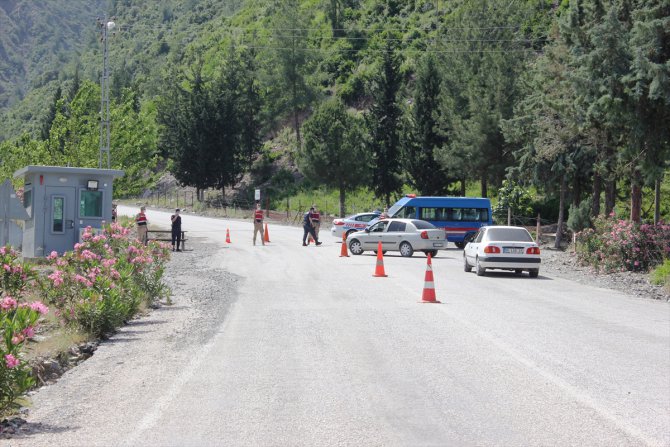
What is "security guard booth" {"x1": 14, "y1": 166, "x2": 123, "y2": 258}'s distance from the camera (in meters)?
27.2

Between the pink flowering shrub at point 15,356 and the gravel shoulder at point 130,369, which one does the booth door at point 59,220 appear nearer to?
the gravel shoulder at point 130,369

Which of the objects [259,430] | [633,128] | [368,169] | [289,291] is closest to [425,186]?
[368,169]

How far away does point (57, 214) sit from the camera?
27.6m

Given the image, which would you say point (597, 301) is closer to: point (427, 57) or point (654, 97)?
point (654, 97)

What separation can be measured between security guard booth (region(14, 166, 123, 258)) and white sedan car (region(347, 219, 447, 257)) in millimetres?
11851

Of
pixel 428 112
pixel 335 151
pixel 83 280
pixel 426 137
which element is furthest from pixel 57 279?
pixel 335 151

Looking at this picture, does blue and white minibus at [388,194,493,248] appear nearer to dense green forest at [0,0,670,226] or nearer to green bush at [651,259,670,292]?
dense green forest at [0,0,670,226]

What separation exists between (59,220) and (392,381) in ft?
66.7

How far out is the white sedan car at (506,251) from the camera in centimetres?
2616

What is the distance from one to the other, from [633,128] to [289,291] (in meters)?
14.1

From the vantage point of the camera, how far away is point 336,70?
4338 inches

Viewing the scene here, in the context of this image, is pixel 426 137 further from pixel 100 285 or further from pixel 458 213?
pixel 100 285

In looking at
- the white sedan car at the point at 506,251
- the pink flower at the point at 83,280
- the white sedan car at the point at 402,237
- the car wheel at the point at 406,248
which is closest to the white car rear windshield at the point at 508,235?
the white sedan car at the point at 506,251

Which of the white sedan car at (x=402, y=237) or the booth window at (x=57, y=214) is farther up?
the booth window at (x=57, y=214)
